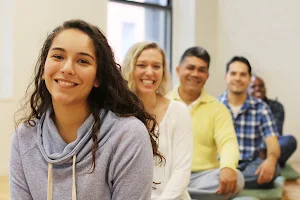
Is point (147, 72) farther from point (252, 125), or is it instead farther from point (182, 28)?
point (182, 28)

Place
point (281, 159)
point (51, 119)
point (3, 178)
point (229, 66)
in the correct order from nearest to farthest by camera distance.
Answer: point (51, 119) < point (229, 66) < point (3, 178) < point (281, 159)

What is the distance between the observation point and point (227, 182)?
7.30ft

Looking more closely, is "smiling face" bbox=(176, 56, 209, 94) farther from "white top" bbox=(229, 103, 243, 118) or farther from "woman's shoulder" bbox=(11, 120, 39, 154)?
"woman's shoulder" bbox=(11, 120, 39, 154)

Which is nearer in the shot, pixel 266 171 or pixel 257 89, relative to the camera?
pixel 266 171

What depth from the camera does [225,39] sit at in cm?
536

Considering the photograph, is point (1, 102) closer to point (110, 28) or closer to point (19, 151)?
point (110, 28)

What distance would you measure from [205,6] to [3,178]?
10.4 ft

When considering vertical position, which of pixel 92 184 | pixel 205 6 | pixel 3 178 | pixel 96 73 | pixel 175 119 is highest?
pixel 205 6

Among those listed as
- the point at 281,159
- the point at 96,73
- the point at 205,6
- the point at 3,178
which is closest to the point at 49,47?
the point at 96,73

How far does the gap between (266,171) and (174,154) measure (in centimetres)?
123

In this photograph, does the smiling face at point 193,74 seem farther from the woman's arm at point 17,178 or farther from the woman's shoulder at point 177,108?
the woman's arm at point 17,178

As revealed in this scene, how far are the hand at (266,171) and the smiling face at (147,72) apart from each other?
125 centimetres

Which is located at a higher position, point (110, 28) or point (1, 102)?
point (110, 28)

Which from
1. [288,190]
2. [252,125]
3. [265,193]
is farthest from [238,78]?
[288,190]
